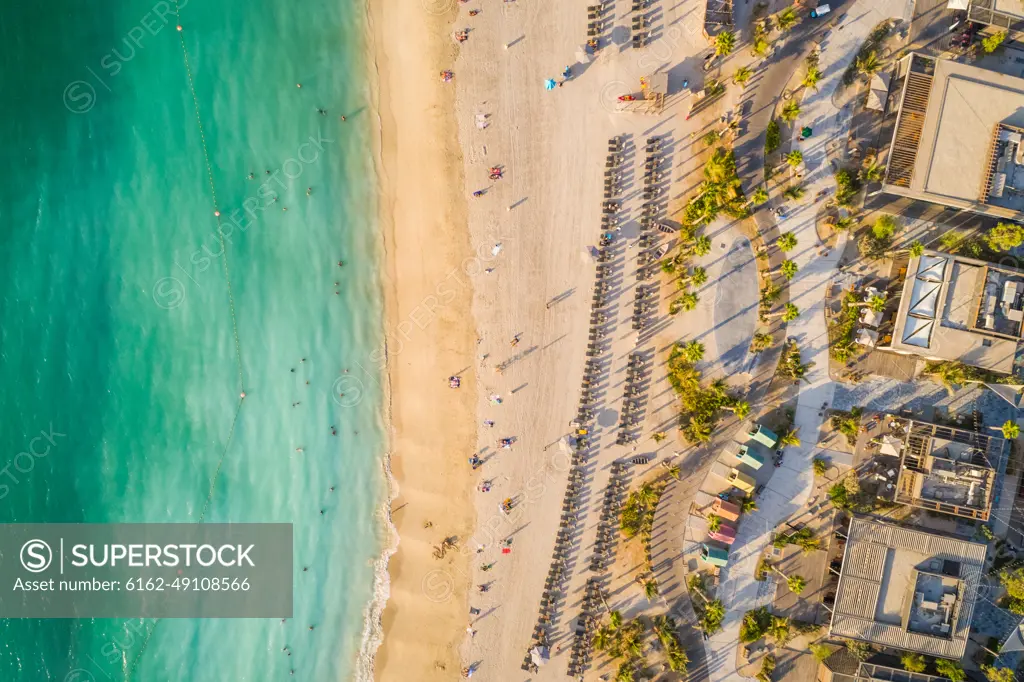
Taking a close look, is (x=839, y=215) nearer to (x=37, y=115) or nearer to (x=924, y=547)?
(x=924, y=547)

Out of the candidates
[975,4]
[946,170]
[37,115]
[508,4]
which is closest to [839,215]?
[946,170]

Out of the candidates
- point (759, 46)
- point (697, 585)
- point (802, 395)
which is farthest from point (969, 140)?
point (697, 585)

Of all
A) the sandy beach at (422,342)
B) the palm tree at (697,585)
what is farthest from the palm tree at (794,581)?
the sandy beach at (422,342)

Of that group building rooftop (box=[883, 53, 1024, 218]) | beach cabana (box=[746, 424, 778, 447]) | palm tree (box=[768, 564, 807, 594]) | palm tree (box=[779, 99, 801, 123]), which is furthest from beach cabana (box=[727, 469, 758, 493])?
palm tree (box=[779, 99, 801, 123])

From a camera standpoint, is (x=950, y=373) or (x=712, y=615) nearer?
(x=950, y=373)

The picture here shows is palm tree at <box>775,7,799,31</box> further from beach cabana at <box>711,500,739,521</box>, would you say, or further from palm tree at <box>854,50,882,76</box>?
beach cabana at <box>711,500,739,521</box>

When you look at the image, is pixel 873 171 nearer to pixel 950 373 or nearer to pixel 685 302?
pixel 950 373

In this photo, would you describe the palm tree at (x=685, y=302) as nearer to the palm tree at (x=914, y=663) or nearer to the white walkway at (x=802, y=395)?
the white walkway at (x=802, y=395)
